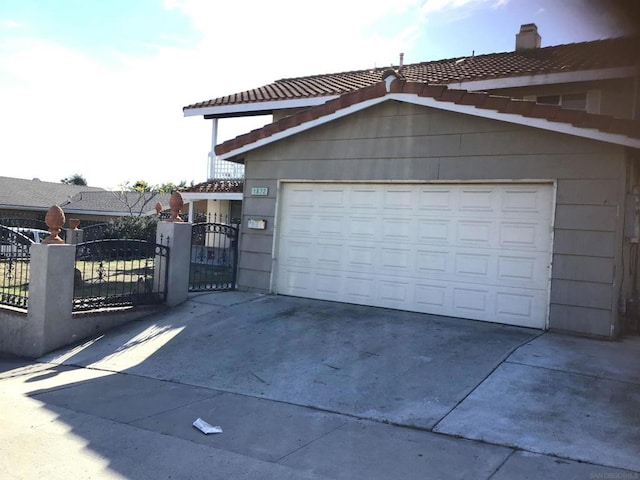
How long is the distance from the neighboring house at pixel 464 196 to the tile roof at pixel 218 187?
474 centimetres

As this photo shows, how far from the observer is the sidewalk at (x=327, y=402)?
4094mm

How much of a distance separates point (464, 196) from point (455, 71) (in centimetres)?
547

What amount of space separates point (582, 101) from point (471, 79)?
230 cm

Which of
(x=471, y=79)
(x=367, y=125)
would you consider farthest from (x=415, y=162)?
(x=471, y=79)

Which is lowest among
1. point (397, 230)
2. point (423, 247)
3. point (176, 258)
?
point (176, 258)

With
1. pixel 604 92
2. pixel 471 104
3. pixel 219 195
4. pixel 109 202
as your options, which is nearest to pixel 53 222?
pixel 471 104

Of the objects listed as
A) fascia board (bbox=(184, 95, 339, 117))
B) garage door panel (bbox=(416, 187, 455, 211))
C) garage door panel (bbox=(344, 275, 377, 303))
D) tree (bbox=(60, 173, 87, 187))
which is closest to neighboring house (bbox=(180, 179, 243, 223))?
fascia board (bbox=(184, 95, 339, 117))

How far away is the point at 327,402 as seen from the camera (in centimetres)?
554

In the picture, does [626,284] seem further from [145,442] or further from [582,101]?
[145,442]

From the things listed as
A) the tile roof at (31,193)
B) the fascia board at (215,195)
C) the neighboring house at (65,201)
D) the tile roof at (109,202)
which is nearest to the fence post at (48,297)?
the fascia board at (215,195)

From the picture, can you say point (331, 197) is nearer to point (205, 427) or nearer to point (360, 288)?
point (360, 288)

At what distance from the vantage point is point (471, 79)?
11.3 metres

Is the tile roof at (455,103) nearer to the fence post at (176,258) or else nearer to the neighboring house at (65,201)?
the fence post at (176,258)

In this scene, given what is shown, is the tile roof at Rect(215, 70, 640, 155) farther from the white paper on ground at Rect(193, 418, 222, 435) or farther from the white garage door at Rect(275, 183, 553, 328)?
the white paper on ground at Rect(193, 418, 222, 435)
